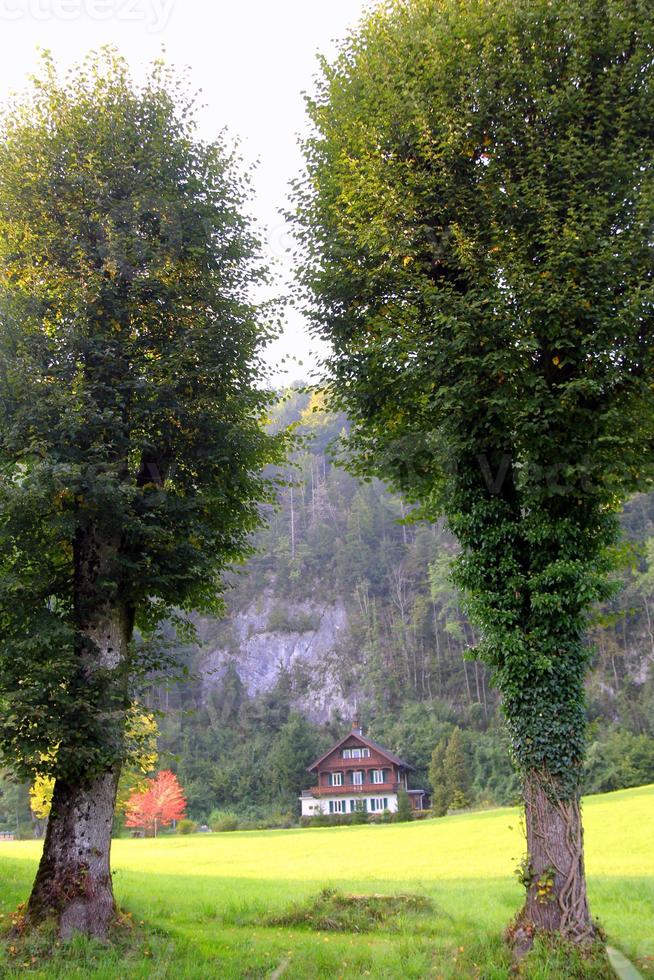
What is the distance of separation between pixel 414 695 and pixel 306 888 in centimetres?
6925

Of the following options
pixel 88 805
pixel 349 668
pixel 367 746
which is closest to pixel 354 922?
pixel 88 805

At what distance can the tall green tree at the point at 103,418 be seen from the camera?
10.9 m

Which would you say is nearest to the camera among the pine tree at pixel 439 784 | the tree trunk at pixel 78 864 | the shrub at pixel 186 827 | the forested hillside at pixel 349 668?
the tree trunk at pixel 78 864

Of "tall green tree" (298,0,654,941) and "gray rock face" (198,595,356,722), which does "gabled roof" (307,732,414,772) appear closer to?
"gray rock face" (198,595,356,722)

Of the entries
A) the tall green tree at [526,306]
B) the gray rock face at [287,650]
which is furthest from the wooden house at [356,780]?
the tall green tree at [526,306]

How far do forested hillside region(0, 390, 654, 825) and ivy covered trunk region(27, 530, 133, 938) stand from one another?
50501 mm

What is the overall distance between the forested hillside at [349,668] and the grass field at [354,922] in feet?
98.8

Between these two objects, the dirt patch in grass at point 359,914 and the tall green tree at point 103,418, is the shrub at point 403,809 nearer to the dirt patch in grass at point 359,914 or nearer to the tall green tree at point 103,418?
the dirt patch in grass at point 359,914

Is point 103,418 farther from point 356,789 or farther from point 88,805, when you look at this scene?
point 356,789

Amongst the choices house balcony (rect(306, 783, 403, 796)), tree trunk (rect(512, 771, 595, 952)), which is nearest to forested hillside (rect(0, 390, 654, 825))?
house balcony (rect(306, 783, 403, 796))

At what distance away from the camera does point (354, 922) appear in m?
12.9

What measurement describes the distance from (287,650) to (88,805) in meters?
88.7

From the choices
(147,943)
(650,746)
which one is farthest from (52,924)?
(650,746)

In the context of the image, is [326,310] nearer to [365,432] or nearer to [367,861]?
[365,432]
